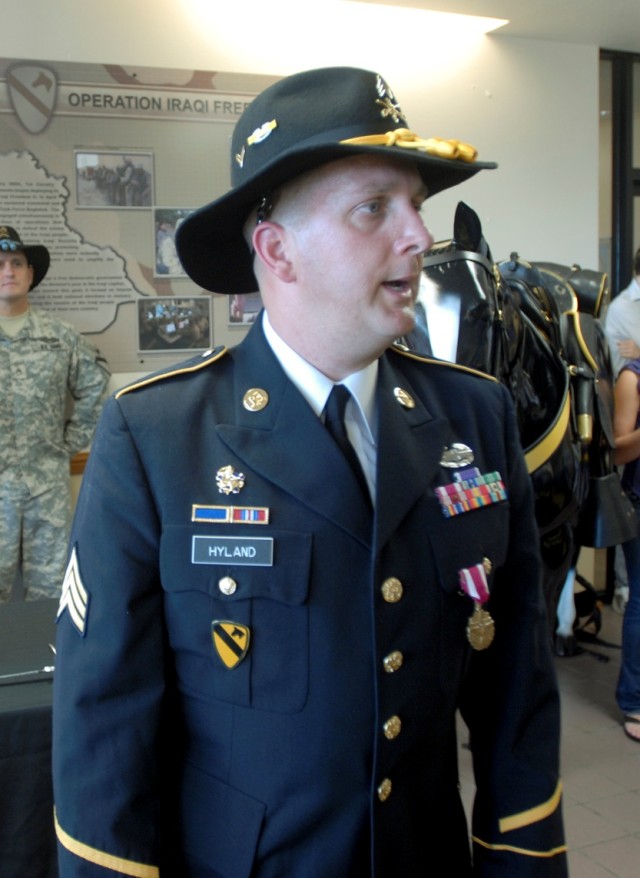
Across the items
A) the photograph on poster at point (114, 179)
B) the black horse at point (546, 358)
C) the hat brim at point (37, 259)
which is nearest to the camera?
the black horse at point (546, 358)

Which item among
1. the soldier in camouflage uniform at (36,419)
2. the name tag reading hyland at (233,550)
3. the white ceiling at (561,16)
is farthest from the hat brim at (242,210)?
the white ceiling at (561,16)

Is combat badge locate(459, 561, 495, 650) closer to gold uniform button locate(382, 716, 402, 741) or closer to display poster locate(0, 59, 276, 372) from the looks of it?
gold uniform button locate(382, 716, 402, 741)

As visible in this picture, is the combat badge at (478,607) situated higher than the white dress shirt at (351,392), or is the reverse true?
Answer: the white dress shirt at (351,392)

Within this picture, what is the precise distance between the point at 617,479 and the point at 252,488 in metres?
2.39

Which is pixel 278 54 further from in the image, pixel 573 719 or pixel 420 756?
pixel 420 756

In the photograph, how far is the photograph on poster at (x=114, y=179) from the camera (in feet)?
13.8

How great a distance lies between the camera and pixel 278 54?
14.8ft

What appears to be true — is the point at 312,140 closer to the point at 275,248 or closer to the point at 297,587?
the point at 275,248

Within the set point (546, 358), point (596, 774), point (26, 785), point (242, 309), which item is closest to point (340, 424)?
point (26, 785)

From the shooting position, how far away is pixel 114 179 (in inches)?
167

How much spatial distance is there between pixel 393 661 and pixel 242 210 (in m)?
0.61

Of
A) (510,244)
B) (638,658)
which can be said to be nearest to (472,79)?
(510,244)

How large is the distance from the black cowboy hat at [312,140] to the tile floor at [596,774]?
93.1 inches

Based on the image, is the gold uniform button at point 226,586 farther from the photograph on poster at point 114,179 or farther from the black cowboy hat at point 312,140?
the photograph on poster at point 114,179
